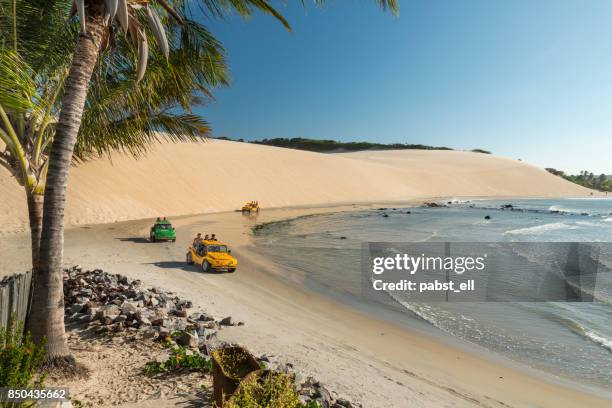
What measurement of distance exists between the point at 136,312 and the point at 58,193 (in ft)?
15.8

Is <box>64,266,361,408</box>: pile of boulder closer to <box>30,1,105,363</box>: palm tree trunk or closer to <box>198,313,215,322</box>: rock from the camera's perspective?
<box>198,313,215,322</box>: rock

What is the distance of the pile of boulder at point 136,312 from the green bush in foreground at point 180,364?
79 centimetres

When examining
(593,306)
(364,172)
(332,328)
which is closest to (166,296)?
(332,328)

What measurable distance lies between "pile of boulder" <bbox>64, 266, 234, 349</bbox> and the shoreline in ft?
3.02

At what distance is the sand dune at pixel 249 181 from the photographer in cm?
4117

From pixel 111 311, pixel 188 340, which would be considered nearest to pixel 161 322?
pixel 188 340

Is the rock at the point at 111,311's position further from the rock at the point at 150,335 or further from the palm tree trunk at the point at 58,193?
the palm tree trunk at the point at 58,193

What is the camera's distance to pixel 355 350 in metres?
10.9

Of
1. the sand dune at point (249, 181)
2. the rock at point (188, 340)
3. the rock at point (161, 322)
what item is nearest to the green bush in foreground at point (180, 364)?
the rock at point (188, 340)

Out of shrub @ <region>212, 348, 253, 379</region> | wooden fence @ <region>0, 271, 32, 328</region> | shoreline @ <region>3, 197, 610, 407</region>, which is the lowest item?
shoreline @ <region>3, 197, 610, 407</region>

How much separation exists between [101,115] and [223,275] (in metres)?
9.33

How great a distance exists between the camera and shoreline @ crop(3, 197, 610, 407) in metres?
8.77

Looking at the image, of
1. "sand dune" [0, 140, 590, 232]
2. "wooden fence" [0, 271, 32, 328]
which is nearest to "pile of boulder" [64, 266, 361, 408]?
"wooden fence" [0, 271, 32, 328]

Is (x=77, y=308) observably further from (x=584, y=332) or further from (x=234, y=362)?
(x=584, y=332)
